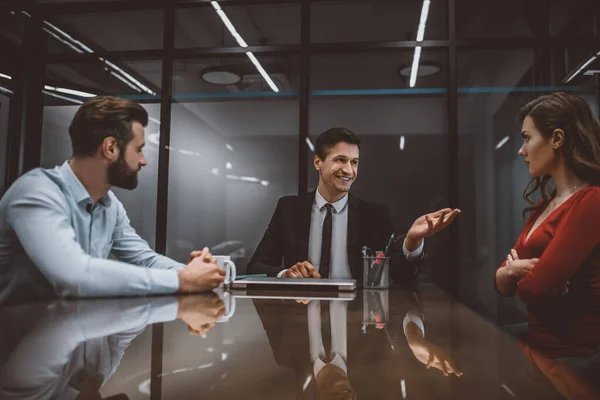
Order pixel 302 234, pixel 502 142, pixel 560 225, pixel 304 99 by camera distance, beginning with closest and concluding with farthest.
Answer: pixel 560 225
pixel 302 234
pixel 304 99
pixel 502 142

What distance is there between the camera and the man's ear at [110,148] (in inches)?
81.4

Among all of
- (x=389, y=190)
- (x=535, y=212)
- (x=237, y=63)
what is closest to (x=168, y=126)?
(x=237, y=63)

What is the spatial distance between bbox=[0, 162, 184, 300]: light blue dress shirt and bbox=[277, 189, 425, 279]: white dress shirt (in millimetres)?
1043

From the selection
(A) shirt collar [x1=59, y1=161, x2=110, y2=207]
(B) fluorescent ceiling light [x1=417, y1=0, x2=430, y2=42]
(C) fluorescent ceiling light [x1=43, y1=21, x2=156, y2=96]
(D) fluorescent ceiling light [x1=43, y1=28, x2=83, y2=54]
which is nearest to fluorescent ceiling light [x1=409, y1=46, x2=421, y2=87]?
(B) fluorescent ceiling light [x1=417, y1=0, x2=430, y2=42]

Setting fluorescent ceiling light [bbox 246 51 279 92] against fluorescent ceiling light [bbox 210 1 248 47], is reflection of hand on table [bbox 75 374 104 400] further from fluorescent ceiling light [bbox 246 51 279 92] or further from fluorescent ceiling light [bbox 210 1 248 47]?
fluorescent ceiling light [bbox 210 1 248 47]

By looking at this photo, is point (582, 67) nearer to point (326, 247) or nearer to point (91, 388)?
point (326, 247)

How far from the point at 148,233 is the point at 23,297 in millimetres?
2082

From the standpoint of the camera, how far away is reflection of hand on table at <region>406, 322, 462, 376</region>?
22.3 inches

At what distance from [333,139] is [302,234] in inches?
26.1

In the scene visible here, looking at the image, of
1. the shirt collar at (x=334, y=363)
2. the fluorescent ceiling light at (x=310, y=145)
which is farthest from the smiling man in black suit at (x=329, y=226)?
the shirt collar at (x=334, y=363)

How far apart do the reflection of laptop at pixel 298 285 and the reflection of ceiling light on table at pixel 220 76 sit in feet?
8.47

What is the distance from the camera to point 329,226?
8.93ft

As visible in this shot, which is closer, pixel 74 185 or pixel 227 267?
pixel 227 267

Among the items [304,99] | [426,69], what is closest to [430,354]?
[304,99]
